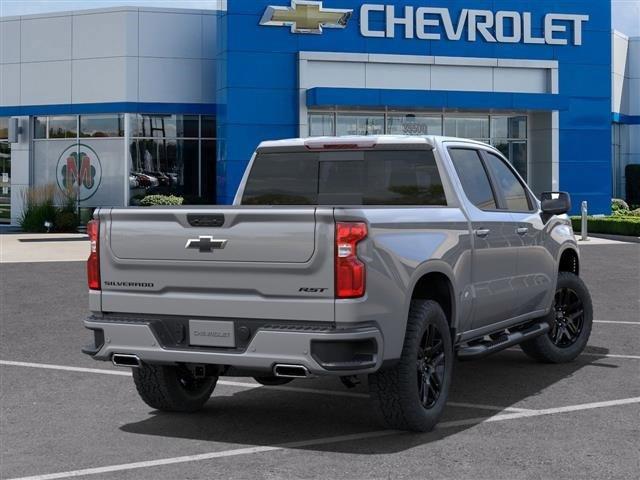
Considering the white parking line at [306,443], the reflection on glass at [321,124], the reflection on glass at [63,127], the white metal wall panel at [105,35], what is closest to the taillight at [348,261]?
the white parking line at [306,443]

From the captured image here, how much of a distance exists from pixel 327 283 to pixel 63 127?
2924 centimetres

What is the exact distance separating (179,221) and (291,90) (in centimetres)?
2486

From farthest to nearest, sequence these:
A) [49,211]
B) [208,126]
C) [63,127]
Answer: [63,127], [208,126], [49,211]

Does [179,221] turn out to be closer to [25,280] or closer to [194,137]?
[25,280]

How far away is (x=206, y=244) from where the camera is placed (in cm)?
605

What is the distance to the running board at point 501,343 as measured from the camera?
708 cm

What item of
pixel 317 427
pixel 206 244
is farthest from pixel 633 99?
pixel 206 244

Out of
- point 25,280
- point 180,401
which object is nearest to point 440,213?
point 180,401

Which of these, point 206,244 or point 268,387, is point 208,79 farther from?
point 206,244

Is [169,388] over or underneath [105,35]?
underneath

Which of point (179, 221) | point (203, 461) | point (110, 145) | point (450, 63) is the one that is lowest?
point (203, 461)

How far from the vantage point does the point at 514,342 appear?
7.68 m

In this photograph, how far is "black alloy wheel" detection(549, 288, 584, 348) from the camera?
917 centimetres

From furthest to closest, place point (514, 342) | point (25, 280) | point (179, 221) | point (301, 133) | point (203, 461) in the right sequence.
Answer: point (301, 133), point (25, 280), point (514, 342), point (179, 221), point (203, 461)
